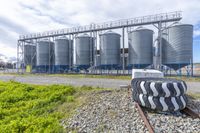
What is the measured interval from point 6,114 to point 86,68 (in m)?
31.5

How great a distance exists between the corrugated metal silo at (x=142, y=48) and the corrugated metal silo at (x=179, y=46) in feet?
9.86

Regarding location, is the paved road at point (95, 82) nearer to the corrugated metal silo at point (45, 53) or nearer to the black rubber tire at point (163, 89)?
the black rubber tire at point (163, 89)

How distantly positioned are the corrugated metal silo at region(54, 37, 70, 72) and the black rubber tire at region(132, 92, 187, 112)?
120ft

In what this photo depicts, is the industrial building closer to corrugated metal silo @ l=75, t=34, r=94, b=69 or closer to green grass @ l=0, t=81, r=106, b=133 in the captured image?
corrugated metal silo @ l=75, t=34, r=94, b=69

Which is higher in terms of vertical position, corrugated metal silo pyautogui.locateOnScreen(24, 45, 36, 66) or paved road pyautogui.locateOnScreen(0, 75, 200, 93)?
corrugated metal silo pyautogui.locateOnScreen(24, 45, 36, 66)

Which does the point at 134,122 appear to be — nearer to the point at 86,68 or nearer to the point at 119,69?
the point at 119,69

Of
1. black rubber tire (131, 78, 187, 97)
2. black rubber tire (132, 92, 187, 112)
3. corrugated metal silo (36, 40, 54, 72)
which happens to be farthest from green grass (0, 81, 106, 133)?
corrugated metal silo (36, 40, 54, 72)

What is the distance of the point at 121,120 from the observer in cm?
530

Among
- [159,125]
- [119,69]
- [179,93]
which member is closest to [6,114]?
[159,125]

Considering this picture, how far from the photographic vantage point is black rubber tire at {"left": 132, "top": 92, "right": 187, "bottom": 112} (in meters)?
5.76

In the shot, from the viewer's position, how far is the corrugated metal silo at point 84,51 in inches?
1483

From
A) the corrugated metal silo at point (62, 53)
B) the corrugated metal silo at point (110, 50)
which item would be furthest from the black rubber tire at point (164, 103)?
the corrugated metal silo at point (62, 53)

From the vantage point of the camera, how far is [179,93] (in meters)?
6.04

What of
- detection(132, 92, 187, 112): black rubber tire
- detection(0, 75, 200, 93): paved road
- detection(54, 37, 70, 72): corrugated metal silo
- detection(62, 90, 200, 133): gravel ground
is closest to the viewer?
detection(62, 90, 200, 133): gravel ground
